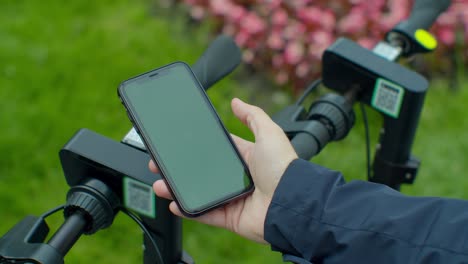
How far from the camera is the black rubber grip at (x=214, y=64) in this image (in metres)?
1.22

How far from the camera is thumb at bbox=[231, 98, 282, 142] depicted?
4.01ft

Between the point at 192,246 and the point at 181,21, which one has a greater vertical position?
the point at 181,21

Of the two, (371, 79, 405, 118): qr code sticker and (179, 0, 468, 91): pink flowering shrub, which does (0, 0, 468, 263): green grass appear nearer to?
(179, 0, 468, 91): pink flowering shrub

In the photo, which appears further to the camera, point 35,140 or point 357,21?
point 357,21

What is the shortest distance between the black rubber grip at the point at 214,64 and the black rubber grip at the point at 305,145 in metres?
0.19

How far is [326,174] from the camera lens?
1144 millimetres

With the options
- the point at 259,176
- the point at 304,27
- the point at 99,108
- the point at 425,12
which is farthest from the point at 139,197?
the point at 304,27

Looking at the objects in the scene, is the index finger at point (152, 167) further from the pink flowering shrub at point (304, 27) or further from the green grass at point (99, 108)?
the pink flowering shrub at point (304, 27)

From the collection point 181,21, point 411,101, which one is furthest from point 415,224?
point 181,21

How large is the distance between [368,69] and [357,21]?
5.06 ft

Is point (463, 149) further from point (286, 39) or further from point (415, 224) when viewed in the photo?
point (415, 224)

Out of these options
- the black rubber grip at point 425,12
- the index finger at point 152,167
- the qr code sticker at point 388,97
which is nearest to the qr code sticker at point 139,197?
the index finger at point 152,167

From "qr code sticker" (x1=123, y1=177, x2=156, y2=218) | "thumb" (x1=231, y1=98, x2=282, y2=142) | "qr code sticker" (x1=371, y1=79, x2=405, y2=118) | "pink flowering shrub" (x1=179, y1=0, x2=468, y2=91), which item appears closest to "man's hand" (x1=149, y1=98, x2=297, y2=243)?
"thumb" (x1=231, y1=98, x2=282, y2=142)

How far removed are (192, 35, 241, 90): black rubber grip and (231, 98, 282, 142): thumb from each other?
9 centimetres
